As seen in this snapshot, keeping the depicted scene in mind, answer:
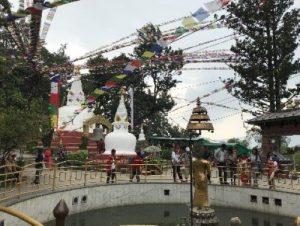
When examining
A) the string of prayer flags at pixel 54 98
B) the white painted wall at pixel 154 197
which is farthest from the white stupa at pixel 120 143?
the white painted wall at pixel 154 197

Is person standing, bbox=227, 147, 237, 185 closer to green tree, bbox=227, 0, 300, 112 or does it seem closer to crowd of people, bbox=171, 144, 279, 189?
crowd of people, bbox=171, 144, 279, 189

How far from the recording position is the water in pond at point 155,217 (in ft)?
49.7

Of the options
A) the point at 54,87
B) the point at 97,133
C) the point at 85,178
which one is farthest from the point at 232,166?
the point at 54,87

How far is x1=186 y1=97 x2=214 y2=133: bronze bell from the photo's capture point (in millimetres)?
10781

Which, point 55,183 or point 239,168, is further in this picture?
point 239,168

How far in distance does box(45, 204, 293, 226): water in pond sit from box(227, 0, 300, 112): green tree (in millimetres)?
13586

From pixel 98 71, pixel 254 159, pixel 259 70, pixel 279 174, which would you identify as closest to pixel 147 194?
pixel 254 159

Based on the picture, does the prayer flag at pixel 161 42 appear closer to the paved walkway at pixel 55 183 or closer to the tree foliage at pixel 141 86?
the paved walkway at pixel 55 183

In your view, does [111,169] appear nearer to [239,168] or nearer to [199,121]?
[239,168]

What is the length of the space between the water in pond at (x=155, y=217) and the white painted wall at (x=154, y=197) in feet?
1.09

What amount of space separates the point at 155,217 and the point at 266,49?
56.9 ft

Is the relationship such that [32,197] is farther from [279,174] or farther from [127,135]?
[127,135]

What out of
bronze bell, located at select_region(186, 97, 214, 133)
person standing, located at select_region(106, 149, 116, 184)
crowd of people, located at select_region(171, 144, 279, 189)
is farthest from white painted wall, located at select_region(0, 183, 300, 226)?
bronze bell, located at select_region(186, 97, 214, 133)

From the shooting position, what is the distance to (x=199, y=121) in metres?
11.3
